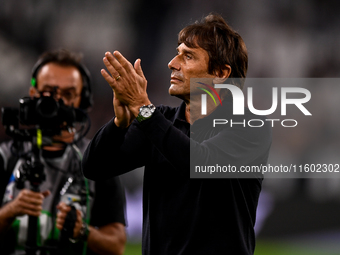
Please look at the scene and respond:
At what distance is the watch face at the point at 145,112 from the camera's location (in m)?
1.26

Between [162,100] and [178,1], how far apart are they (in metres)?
1.44

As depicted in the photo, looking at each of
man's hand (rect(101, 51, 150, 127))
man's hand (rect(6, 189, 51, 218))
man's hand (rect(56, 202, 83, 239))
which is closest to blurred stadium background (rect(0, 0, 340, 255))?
man's hand (rect(56, 202, 83, 239))

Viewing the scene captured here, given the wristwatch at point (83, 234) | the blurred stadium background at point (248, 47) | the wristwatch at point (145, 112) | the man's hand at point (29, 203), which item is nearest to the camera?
the wristwatch at point (145, 112)

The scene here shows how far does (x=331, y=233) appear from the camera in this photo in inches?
196

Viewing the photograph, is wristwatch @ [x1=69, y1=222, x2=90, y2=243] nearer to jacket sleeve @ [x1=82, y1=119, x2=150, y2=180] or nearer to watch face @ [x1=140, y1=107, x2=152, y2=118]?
jacket sleeve @ [x1=82, y1=119, x2=150, y2=180]

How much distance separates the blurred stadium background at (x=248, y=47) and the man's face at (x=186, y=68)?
291 centimetres

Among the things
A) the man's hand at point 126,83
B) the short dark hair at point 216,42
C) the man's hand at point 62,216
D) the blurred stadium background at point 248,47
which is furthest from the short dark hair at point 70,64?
the blurred stadium background at point 248,47

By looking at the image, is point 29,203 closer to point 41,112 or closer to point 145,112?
point 41,112

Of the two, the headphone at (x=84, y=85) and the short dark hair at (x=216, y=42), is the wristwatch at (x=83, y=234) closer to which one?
the headphone at (x=84, y=85)

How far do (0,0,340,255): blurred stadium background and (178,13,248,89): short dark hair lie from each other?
2.88 metres

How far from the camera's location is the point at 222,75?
1.61 meters

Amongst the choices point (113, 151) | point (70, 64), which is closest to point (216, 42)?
point (113, 151)

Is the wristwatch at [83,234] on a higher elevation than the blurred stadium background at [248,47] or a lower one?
lower

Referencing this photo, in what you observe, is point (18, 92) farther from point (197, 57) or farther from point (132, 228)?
point (197, 57)
